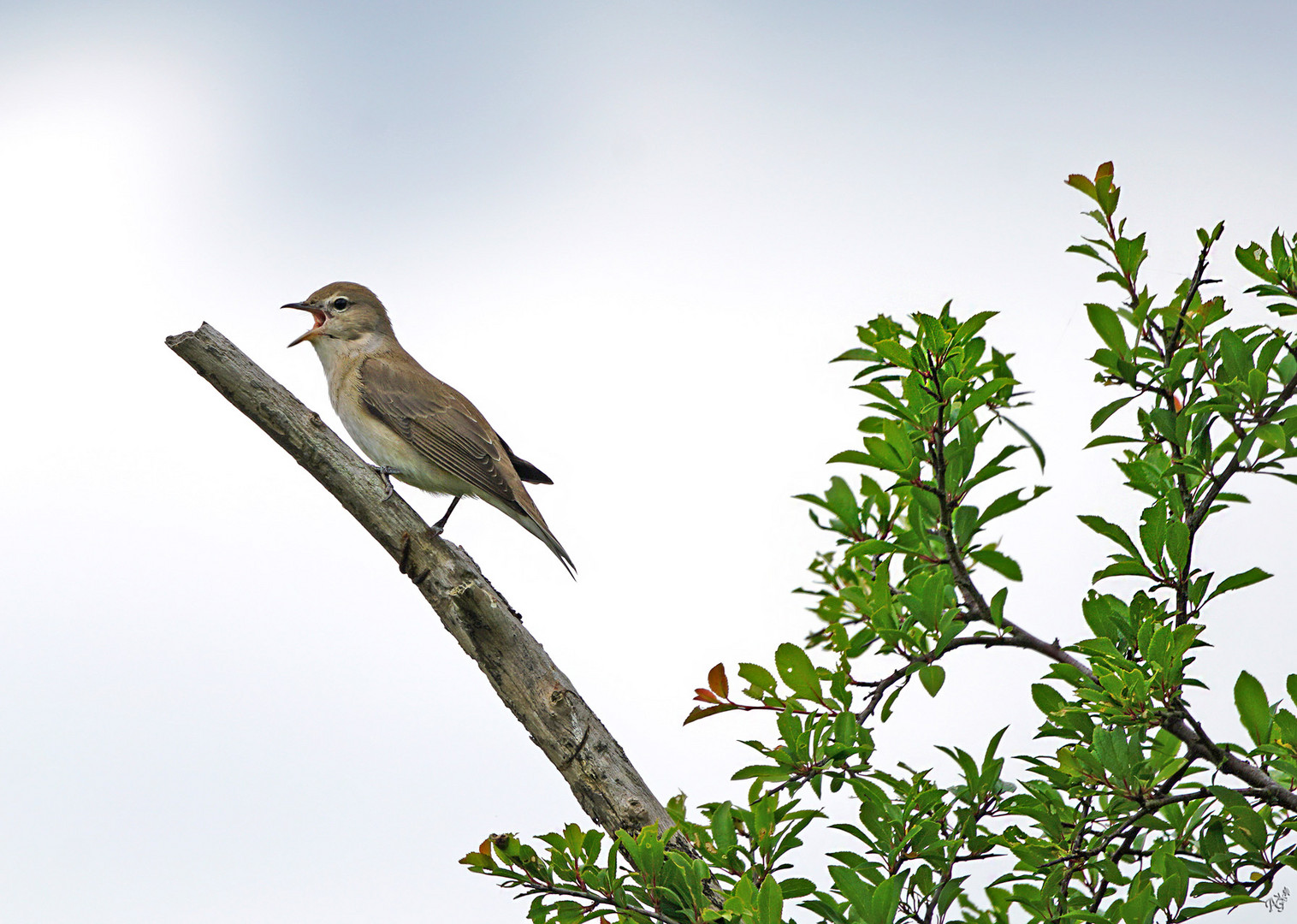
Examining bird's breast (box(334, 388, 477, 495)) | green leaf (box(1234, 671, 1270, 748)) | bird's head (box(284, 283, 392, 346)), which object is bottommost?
green leaf (box(1234, 671, 1270, 748))

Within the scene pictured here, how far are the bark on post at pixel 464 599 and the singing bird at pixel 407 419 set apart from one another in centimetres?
137

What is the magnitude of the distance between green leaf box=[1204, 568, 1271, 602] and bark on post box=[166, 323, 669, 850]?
216 centimetres

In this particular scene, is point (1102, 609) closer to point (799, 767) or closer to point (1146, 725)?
point (1146, 725)

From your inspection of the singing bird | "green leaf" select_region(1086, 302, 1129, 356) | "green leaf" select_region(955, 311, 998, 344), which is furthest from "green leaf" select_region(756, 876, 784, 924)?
the singing bird

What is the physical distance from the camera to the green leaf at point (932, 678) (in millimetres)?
3256

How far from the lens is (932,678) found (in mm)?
Result: 3270

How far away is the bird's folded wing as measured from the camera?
656cm

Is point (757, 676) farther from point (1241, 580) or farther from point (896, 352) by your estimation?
point (1241, 580)

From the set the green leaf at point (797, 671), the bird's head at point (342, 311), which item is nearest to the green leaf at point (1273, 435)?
the green leaf at point (797, 671)

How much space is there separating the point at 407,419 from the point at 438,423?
0.64 ft

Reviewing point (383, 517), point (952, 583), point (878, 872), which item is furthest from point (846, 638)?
point (383, 517)

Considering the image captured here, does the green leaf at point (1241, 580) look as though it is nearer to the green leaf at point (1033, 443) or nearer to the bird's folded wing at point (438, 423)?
the green leaf at point (1033, 443)

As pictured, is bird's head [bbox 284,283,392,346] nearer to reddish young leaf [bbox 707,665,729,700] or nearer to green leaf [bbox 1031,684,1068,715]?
reddish young leaf [bbox 707,665,729,700]

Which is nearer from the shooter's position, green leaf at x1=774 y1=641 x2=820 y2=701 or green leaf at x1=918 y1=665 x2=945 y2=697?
green leaf at x1=918 y1=665 x2=945 y2=697
